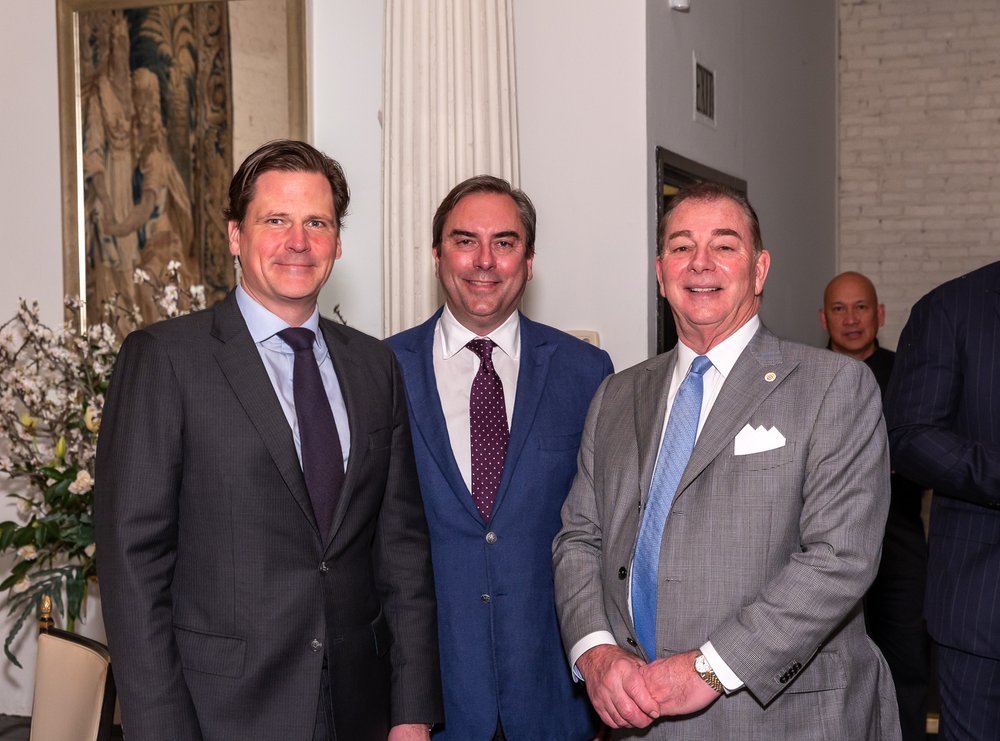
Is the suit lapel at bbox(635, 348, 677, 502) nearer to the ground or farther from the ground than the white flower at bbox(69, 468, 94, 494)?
farther from the ground

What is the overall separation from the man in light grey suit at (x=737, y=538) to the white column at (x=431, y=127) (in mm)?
1629

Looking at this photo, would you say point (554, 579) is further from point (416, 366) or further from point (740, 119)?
point (740, 119)

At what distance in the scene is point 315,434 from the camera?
7.16 ft

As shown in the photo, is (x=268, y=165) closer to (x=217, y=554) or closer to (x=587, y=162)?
(x=217, y=554)

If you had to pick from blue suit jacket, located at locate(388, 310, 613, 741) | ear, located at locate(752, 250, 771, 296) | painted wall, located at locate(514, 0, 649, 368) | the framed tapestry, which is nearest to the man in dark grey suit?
blue suit jacket, located at locate(388, 310, 613, 741)

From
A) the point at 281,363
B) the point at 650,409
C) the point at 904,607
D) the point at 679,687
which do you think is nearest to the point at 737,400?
the point at 650,409

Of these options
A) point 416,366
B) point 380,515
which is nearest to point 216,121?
point 416,366

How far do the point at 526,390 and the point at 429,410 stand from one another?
9.3 inches

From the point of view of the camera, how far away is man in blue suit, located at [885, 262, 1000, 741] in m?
2.59

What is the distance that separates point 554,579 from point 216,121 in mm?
2877

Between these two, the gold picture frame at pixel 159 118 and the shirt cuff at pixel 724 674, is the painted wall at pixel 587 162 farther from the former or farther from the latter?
the shirt cuff at pixel 724 674

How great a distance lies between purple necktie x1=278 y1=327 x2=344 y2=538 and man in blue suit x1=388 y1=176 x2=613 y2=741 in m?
0.52

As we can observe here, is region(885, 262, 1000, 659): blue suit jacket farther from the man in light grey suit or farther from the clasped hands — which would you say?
the clasped hands

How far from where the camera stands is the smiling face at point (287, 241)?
2211 mm
